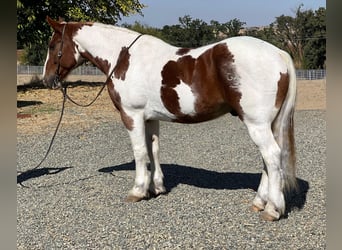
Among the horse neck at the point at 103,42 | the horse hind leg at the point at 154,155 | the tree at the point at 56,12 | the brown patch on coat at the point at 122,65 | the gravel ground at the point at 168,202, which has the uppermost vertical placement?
the tree at the point at 56,12

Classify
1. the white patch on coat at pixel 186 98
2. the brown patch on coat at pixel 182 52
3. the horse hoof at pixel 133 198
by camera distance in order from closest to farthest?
the white patch on coat at pixel 186 98 → the brown patch on coat at pixel 182 52 → the horse hoof at pixel 133 198

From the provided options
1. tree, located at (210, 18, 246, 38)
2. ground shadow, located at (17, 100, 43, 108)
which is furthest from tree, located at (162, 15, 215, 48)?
ground shadow, located at (17, 100, 43, 108)

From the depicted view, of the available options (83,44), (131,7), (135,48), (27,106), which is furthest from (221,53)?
(131,7)

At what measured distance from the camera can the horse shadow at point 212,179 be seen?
16.7 ft

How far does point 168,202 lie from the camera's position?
4840 mm

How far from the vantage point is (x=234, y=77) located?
3986 millimetres

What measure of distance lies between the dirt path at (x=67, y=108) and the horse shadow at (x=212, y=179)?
4.82 m

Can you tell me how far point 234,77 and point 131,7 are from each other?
19618 mm

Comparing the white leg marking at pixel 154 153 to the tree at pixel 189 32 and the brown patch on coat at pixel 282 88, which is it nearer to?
the brown patch on coat at pixel 282 88

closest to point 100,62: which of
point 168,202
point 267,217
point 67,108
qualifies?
point 168,202

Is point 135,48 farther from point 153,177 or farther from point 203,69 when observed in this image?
point 153,177

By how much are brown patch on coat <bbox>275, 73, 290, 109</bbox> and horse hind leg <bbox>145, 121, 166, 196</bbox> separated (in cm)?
172

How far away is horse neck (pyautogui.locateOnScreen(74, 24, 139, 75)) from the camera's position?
4.88m

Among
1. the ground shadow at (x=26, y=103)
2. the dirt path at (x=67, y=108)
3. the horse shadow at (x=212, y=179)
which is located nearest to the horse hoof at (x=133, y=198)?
the horse shadow at (x=212, y=179)
